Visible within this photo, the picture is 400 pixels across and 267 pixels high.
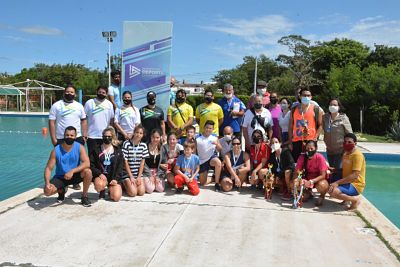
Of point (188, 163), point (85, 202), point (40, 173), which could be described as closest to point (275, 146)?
point (188, 163)

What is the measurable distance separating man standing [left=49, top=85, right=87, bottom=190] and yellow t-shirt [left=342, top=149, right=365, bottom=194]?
4123mm

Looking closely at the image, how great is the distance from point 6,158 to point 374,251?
1112 cm

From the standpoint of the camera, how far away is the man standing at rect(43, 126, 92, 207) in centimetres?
548

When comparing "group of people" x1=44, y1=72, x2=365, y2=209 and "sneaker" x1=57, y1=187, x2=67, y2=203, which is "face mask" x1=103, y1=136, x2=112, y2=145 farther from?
"sneaker" x1=57, y1=187, x2=67, y2=203

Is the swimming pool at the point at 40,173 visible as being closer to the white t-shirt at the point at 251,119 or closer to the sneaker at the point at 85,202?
the white t-shirt at the point at 251,119

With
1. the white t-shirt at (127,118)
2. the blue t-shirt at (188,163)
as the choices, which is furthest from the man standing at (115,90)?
the blue t-shirt at (188,163)

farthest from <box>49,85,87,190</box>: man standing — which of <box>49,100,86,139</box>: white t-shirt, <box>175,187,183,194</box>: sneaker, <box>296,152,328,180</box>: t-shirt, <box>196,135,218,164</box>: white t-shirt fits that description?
<box>296,152,328,180</box>: t-shirt

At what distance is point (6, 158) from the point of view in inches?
467

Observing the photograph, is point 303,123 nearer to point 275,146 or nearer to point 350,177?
point 275,146

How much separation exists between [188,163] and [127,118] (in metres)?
1.35

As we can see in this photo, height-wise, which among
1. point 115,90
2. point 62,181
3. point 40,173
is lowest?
point 40,173

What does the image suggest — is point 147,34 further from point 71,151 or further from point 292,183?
point 292,183

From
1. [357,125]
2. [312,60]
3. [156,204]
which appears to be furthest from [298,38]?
[156,204]

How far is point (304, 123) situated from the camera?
620 cm
